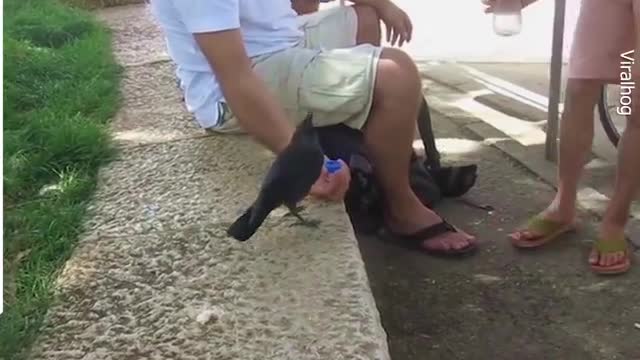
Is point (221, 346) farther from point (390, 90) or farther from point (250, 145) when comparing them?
point (250, 145)

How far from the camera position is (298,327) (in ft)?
6.03

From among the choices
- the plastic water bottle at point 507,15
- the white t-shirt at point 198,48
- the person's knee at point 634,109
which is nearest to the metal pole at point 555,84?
the plastic water bottle at point 507,15

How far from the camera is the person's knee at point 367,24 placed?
3078 millimetres

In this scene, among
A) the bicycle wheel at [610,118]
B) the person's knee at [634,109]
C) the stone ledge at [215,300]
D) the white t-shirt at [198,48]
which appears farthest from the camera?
the bicycle wheel at [610,118]

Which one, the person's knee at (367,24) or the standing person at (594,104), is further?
the person's knee at (367,24)

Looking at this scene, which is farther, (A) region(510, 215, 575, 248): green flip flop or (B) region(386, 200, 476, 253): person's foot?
(A) region(510, 215, 575, 248): green flip flop

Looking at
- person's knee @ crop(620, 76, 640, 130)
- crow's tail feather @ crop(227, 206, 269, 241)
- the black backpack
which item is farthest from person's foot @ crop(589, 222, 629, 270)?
crow's tail feather @ crop(227, 206, 269, 241)

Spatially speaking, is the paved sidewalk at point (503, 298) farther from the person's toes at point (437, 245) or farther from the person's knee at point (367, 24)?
the person's knee at point (367, 24)

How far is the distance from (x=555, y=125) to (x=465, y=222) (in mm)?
791

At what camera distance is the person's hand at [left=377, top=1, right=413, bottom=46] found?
121 inches

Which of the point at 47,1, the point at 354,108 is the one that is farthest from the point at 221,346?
the point at 47,1

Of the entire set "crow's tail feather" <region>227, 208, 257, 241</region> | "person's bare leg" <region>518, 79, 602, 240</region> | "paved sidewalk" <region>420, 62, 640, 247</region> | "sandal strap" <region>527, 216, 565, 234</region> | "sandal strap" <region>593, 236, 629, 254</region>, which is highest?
"crow's tail feather" <region>227, 208, 257, 241</region>

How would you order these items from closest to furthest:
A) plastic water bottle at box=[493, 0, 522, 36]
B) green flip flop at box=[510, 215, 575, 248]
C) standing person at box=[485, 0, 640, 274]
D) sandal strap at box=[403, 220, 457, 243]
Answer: standing person at box=[485, 0, 640, 274], sandal strap at box=[403, 220, 457, 243], green flip flop at box=[510, 215, 575, 248], plastic water bottle at box=[493, 0, 522, 36]

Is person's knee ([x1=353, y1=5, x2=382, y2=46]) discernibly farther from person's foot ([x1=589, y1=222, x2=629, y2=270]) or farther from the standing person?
person's foot ([x1=589, y1=222, x2=629, y2=270])
